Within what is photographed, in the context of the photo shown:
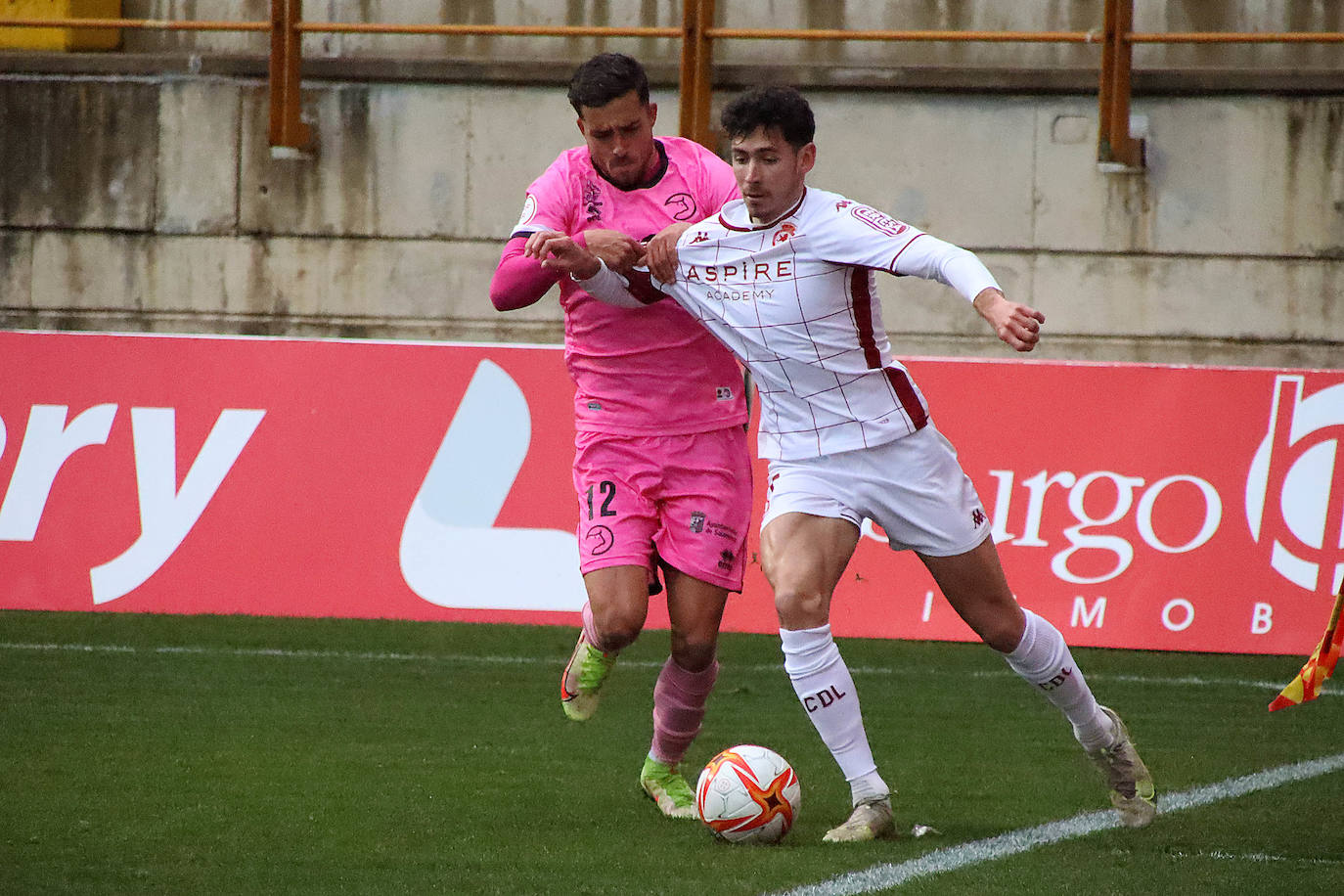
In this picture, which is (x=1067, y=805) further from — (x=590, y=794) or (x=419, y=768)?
(x=419, y=768)

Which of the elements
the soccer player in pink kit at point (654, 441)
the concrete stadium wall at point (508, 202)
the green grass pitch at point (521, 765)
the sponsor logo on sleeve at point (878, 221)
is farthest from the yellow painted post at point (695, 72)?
the sponsor logo on sleeve at point (878, 221)

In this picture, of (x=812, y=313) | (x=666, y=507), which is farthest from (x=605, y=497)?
(x=812, y=313)

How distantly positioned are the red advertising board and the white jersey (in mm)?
3580

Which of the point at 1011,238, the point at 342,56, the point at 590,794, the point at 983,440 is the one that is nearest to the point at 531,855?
the point at 590,794

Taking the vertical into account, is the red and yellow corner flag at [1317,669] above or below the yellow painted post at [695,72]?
below

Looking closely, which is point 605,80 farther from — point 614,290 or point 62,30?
point 62,30

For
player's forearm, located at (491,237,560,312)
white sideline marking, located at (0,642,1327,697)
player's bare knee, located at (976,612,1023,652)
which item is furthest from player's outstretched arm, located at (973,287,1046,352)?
white sideline marking, located at (0,642,1327,697)

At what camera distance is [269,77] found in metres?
11.4

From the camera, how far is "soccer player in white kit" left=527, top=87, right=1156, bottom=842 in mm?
4512

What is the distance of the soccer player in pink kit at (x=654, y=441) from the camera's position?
4.98 meters

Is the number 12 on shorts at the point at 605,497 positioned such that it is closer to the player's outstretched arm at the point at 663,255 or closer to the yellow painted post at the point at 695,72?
the player's outstretched arm at the point at 663,255

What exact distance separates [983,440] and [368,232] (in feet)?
16.8

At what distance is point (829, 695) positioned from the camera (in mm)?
4547

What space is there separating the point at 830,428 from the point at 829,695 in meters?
0.70
